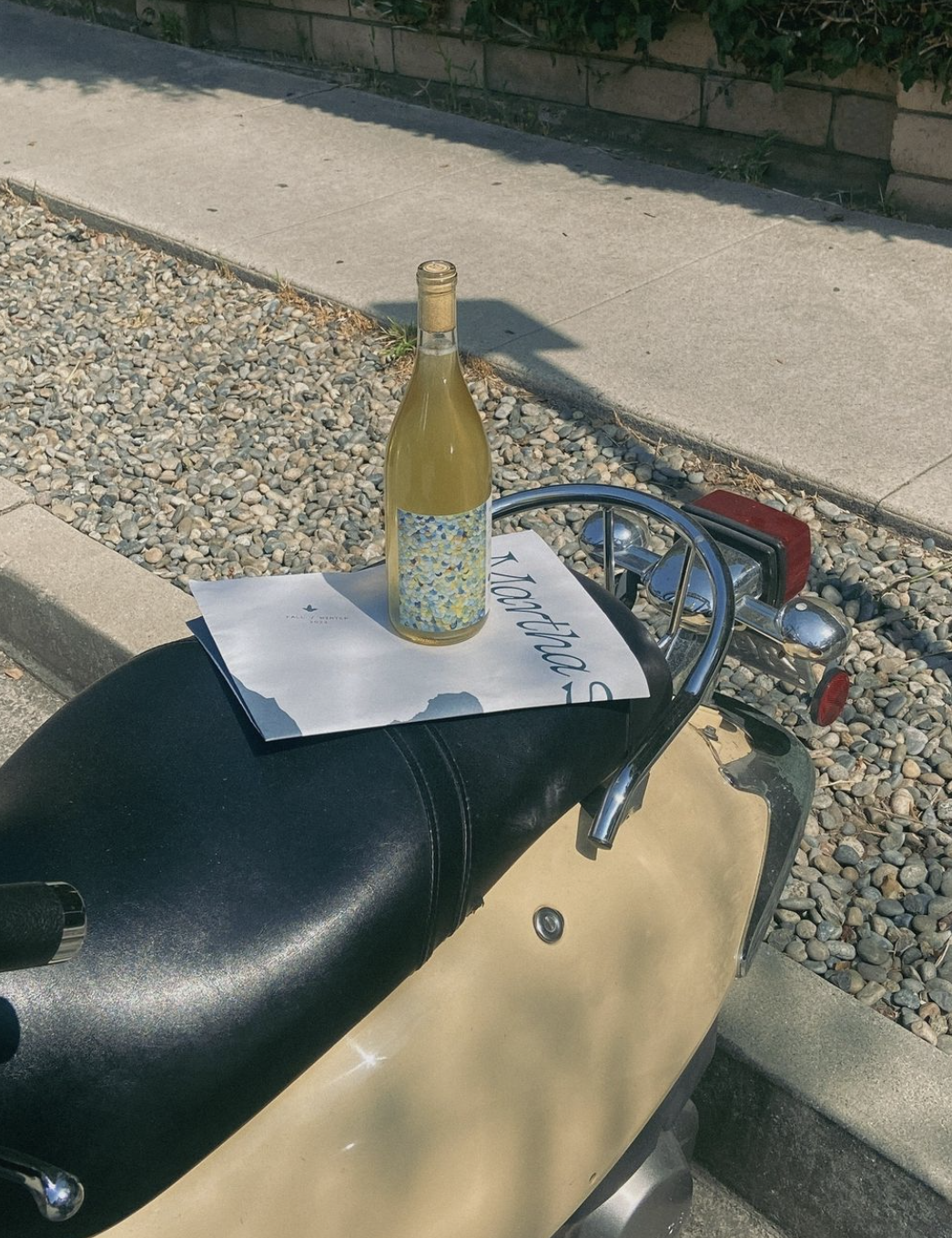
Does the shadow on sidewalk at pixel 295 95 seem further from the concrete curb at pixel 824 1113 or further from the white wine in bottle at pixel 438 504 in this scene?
the white wine in bottle at pixel 438 504

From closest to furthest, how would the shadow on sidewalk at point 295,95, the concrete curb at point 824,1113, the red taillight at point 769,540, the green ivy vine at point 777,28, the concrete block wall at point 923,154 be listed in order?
1. the red taillight at point 769,540
2. the concrete curb at point 824,1113
3. the green ivy vine at point 777,28
4. the concrete block wall at point 923,154
5. the shadow on sidewalk at point 295,95

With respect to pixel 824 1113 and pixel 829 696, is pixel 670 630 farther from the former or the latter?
pixel 824 1113

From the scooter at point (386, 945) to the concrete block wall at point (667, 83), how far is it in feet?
12.1

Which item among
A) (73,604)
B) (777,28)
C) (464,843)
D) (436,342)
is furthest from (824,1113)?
(777,28)

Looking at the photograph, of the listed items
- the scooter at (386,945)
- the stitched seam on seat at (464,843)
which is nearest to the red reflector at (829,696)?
the scooter at (386,945)

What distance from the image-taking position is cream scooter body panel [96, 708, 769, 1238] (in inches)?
50.0

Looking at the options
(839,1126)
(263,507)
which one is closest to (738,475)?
(263,507)

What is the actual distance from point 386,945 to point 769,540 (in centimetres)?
72

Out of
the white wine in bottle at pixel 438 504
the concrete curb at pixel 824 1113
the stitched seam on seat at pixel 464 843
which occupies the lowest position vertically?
the concrete curb at pixel 824 1113

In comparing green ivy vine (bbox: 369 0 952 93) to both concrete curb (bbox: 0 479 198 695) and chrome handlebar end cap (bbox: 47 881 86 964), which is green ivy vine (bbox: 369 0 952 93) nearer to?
concrete curb (bbox: 0 479 198 695)

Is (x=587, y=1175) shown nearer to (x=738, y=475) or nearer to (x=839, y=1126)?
(x=839, y=1126)

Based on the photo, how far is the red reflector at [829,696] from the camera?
1.69m

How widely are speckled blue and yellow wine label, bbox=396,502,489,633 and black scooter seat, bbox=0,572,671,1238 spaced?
153 mm

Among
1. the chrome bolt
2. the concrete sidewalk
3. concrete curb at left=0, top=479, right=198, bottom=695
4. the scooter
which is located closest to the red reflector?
the scooter
